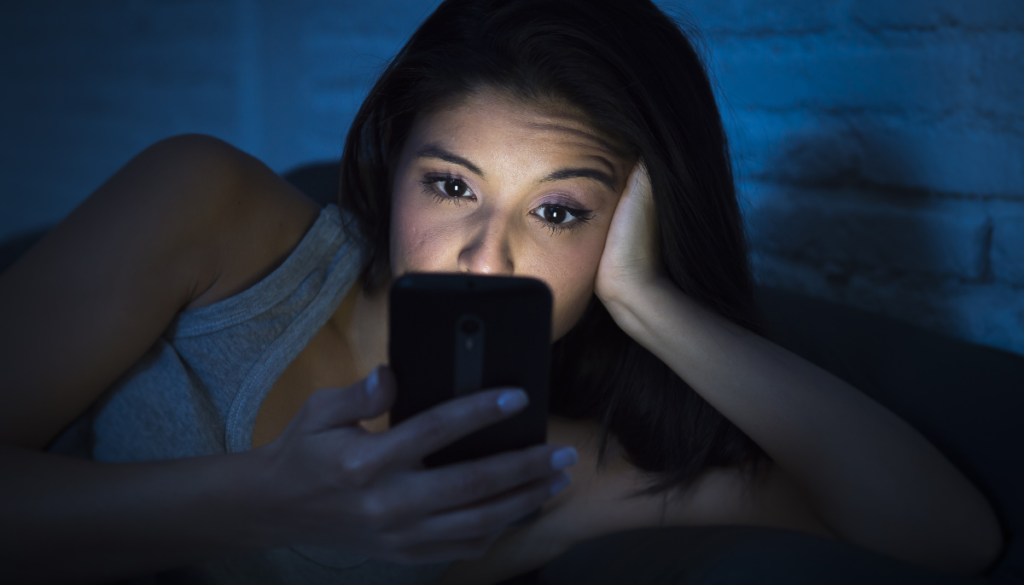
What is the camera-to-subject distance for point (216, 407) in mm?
836

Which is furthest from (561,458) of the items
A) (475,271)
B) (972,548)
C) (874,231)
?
(874,231)

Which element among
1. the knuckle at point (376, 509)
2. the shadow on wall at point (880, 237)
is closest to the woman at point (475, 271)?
the knuckle at point (376, 509)

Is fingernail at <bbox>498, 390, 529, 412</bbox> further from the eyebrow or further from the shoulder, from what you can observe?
the shoulder

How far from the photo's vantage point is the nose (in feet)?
2.48

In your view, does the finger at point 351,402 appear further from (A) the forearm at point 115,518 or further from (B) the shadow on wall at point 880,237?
(B) the shadow on wall at point 880,237

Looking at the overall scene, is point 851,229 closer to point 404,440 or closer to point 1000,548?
point 1000,548

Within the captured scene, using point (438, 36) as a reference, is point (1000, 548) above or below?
below

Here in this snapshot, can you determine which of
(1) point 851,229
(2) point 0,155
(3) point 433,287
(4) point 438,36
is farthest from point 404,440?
(2) point 0,155

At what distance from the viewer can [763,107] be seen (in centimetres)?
119

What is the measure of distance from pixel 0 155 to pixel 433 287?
3047 mm

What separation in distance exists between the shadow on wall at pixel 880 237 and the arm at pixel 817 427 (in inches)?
16.2

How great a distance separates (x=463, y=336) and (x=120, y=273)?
461 mm

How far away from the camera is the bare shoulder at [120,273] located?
0.69 meters

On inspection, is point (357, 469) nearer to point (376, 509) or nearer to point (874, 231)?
point (376, 509)
